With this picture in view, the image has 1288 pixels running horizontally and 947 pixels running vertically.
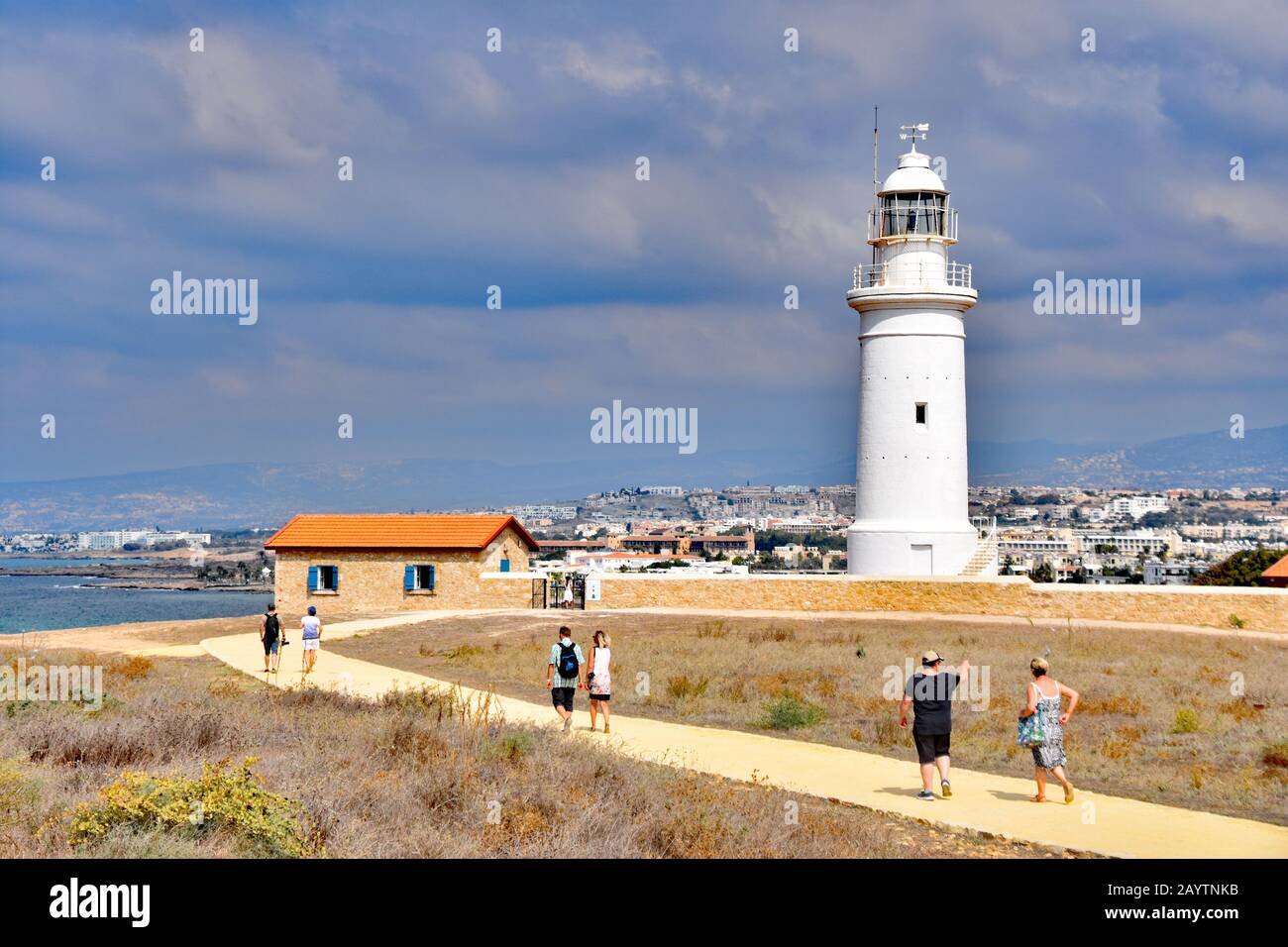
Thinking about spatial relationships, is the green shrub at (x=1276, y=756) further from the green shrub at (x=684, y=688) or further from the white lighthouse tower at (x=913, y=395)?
the white lighthouse tower at (x=913, y=395)

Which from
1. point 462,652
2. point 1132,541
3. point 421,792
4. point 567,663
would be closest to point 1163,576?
point 1132,541

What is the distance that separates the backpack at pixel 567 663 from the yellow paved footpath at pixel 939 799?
628mm

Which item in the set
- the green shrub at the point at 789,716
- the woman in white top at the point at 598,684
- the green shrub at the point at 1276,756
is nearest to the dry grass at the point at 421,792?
the woman in white top at the point at 598,684

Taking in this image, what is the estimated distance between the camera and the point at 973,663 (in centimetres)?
2294

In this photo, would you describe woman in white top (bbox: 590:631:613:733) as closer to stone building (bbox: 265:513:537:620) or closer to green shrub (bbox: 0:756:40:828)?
green shrub (bbox: 0:756:40:828)

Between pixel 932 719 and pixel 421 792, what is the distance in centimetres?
492

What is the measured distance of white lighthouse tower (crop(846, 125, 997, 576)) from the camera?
32844 mm

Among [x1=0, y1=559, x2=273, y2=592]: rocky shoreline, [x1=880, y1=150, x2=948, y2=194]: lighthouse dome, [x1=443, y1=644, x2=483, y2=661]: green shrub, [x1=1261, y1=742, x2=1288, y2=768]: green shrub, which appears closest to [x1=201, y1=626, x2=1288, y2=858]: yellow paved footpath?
[x1=1261, y1=742, x2=1288, y2=768]: green shrub

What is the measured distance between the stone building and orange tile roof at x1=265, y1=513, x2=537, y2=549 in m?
0.03

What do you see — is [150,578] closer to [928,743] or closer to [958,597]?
[958,597]

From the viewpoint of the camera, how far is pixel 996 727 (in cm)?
1594
